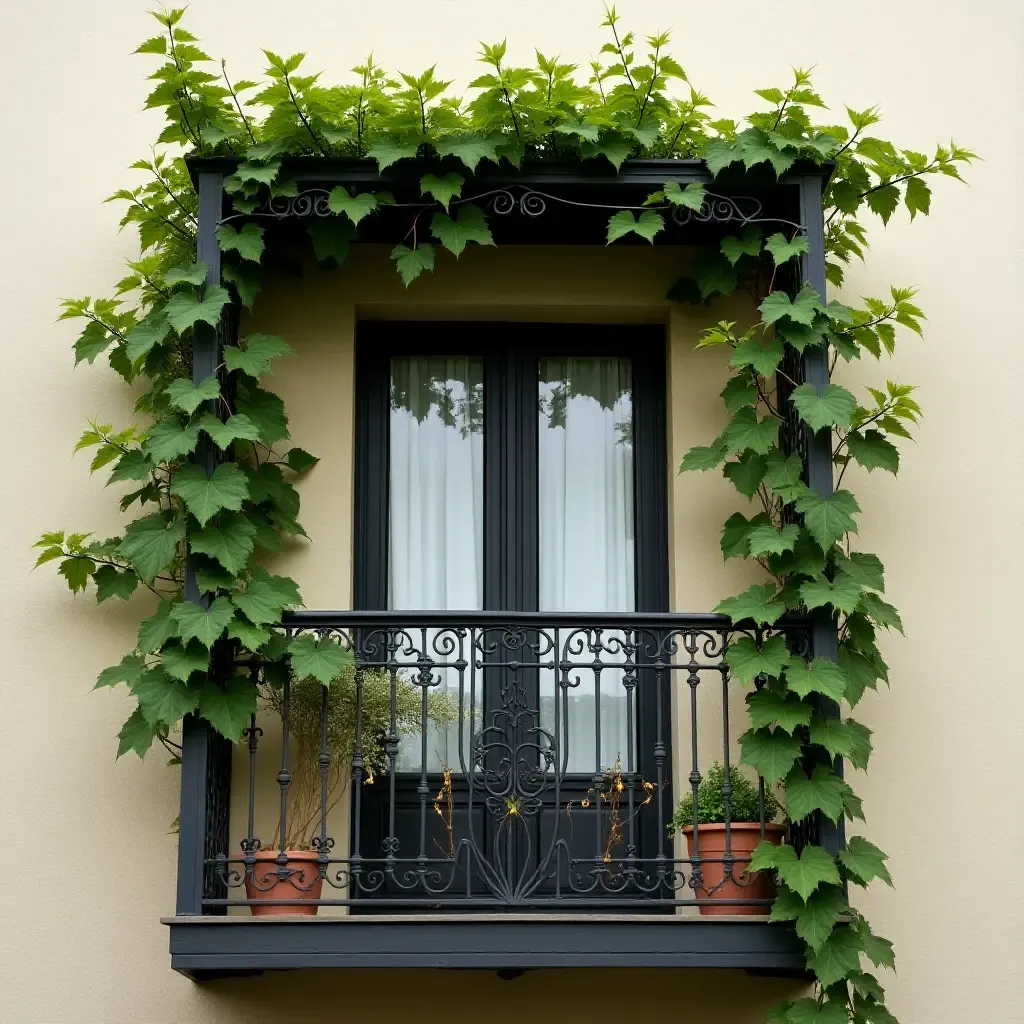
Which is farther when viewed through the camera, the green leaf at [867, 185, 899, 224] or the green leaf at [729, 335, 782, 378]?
the green leaf at [867, 185, 899, 224]

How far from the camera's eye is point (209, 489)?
696cm

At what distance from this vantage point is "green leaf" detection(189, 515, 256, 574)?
22.6 ft

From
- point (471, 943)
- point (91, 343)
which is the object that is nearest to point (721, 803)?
point (471, 943)

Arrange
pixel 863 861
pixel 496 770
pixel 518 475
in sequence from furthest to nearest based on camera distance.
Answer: pixel 518 475
pixel 496 770
pixel 863 861

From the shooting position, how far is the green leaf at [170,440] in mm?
6941

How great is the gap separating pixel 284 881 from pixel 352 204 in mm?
2681

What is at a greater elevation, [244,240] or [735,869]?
[244,240]

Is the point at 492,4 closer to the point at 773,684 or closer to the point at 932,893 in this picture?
the point at 773,684

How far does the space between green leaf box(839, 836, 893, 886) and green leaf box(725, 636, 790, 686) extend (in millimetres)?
712

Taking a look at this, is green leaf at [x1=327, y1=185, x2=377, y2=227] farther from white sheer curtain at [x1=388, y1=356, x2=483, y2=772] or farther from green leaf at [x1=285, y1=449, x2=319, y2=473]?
white sheer curtain at [x1=388, y1=356, x2=483, y2=772]

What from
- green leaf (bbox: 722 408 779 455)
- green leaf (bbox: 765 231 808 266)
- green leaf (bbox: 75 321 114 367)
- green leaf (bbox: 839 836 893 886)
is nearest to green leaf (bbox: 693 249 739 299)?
Answer: green leaf (bbox: 765 231 808 266)

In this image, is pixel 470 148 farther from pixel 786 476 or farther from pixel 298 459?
pixel 786 476

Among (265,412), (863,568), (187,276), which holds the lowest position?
(863,568)

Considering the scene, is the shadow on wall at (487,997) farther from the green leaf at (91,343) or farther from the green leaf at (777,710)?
the green leaf at (91,343)
